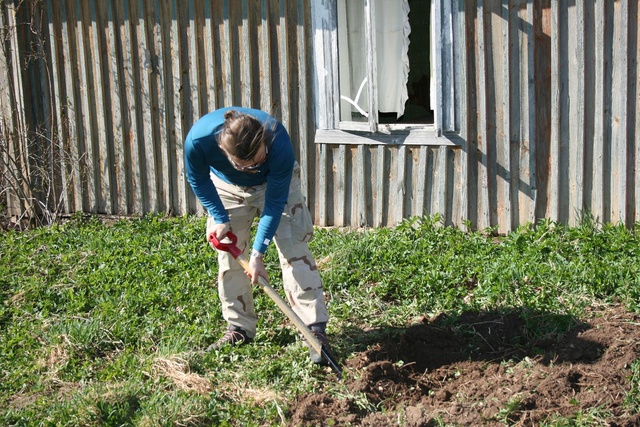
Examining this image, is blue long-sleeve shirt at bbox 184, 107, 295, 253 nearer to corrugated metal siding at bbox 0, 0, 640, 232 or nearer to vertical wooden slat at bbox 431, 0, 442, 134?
vertical wooden slat at bbox 431, 0, 442, 134

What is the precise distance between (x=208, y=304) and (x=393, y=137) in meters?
2.46

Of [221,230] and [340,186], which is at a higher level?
[221,230]

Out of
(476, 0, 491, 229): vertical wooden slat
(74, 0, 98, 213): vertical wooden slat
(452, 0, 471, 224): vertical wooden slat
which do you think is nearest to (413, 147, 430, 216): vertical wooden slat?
(452, 0, 471, 224): vertical wooden slat

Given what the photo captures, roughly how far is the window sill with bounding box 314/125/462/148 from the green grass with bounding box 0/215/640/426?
73 cm

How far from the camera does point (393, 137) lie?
7.37 metres

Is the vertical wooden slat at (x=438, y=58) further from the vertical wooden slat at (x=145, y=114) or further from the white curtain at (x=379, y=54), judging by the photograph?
the vertical wooden slat at (x=145, y=114)

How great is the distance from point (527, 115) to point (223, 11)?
123 inches

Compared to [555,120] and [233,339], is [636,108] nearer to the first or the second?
[555,120]

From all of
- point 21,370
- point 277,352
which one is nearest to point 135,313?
point 21,370

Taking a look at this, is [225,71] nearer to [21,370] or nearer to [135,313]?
[135,313]

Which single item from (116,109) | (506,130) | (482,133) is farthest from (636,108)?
(116,109)

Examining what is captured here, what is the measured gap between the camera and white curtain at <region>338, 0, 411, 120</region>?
7438 mm

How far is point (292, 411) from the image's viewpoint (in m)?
4.54

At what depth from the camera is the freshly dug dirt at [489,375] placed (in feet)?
14.3
